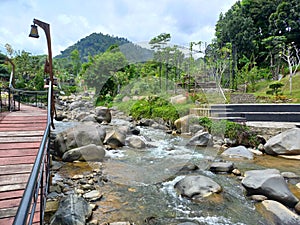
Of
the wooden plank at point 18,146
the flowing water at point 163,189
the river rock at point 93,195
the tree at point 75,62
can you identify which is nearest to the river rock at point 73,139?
the flowing water at point 163,189

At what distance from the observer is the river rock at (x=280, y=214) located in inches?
99.3

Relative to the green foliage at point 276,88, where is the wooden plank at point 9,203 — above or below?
below

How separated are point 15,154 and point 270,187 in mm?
3238

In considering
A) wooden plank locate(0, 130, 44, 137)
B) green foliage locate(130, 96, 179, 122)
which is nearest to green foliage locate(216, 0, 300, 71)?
green foliage locate(130, 96, 179, 122)

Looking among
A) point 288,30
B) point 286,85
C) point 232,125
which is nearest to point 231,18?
point 288,30

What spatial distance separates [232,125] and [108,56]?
3.98m

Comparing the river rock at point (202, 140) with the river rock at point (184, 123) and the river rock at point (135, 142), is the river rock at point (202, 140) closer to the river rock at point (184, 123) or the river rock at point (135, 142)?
the river rock at point (184, 123)

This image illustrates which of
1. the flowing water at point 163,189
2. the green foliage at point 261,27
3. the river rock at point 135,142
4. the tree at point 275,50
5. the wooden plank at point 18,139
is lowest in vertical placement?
the flowing water at point 163,189

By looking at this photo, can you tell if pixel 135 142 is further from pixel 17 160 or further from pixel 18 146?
pixel 17 160

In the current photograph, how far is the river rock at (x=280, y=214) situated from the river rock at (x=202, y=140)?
3.26 meters

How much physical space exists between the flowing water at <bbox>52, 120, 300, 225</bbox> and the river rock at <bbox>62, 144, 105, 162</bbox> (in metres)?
0.19

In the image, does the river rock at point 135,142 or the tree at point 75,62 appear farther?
the tree at point 75,62

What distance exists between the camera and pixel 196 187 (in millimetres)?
3232

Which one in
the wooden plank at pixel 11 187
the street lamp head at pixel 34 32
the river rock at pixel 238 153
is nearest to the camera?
the wooden plank at pixel 11 187
